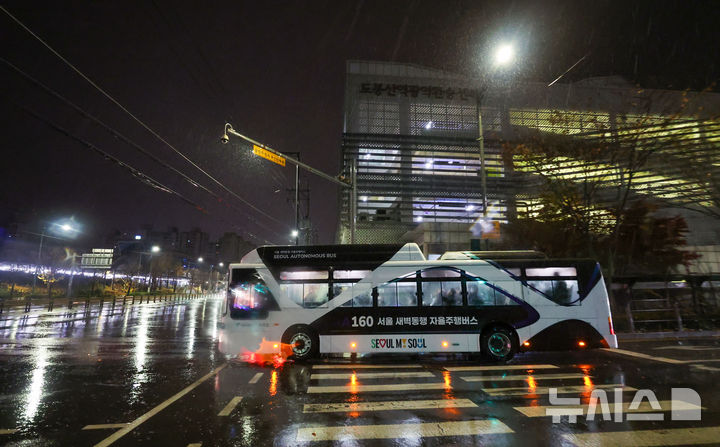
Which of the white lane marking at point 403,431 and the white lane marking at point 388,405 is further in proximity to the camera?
the white lane marking at point 388,405

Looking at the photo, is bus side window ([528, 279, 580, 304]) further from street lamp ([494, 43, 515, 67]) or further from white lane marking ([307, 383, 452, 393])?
street lamp ([494, 43, 515, 67])

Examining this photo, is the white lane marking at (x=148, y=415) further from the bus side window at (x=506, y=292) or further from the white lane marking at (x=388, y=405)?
the bus side window at (x=506, y=292)

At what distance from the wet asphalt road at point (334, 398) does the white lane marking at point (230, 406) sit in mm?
34

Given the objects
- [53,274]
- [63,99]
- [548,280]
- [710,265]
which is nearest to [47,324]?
[63,99]

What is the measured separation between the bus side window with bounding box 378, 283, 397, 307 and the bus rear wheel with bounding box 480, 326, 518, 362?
281 cm

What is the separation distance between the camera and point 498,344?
10312mm

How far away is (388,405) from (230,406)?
9.35ft

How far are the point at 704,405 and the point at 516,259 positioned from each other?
17.5 ft

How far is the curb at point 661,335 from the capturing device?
14398 mm

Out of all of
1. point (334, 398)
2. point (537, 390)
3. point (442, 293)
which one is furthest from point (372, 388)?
point (442, 293)

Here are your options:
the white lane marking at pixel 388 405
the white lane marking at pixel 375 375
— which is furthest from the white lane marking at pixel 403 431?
the white lane marking at pixel 375 375

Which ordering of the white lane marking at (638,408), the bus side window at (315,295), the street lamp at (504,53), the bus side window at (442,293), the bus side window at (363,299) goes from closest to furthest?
1. the white lane marking at (638,408)
2. the bus side window at (442,293)
3. the bus side window at (363,299)
4. the bus side window at (315,295)
5. the street lamp at (504,53)

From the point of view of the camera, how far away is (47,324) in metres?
20.0

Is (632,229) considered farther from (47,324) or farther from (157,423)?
(47,324)
